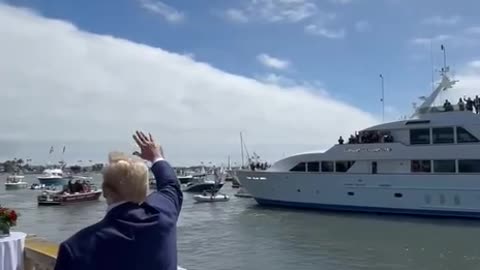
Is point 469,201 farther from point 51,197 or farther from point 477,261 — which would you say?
point 51,197

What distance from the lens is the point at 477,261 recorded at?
17.5 m

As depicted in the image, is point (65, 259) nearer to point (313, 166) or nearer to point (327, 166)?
point (327, 166)

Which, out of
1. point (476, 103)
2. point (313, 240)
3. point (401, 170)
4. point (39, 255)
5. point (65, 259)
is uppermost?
point (476, 103)

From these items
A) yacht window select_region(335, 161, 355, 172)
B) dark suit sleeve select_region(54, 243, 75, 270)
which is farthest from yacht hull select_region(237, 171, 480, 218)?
dark suit sleeve select_region(54, 243, 75, 270)

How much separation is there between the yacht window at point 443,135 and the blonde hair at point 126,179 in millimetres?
30789

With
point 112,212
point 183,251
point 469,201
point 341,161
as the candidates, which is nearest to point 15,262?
point 112,212

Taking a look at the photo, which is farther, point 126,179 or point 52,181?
point 52,181

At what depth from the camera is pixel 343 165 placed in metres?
34.2

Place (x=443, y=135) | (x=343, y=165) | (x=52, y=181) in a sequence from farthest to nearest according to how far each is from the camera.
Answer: (x=52, y=181) → (x=343, y=165) → (x=443, y=135)

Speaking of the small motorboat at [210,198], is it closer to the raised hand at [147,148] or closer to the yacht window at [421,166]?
the yacht window at [421,166]

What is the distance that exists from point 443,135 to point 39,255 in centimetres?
2965

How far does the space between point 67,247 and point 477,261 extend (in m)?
18.2

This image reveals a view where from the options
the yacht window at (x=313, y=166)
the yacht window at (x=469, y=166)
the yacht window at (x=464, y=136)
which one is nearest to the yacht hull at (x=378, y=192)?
the yacht window at (x=469, y=166)

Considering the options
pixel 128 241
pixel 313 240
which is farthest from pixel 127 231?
pixel 313 240
